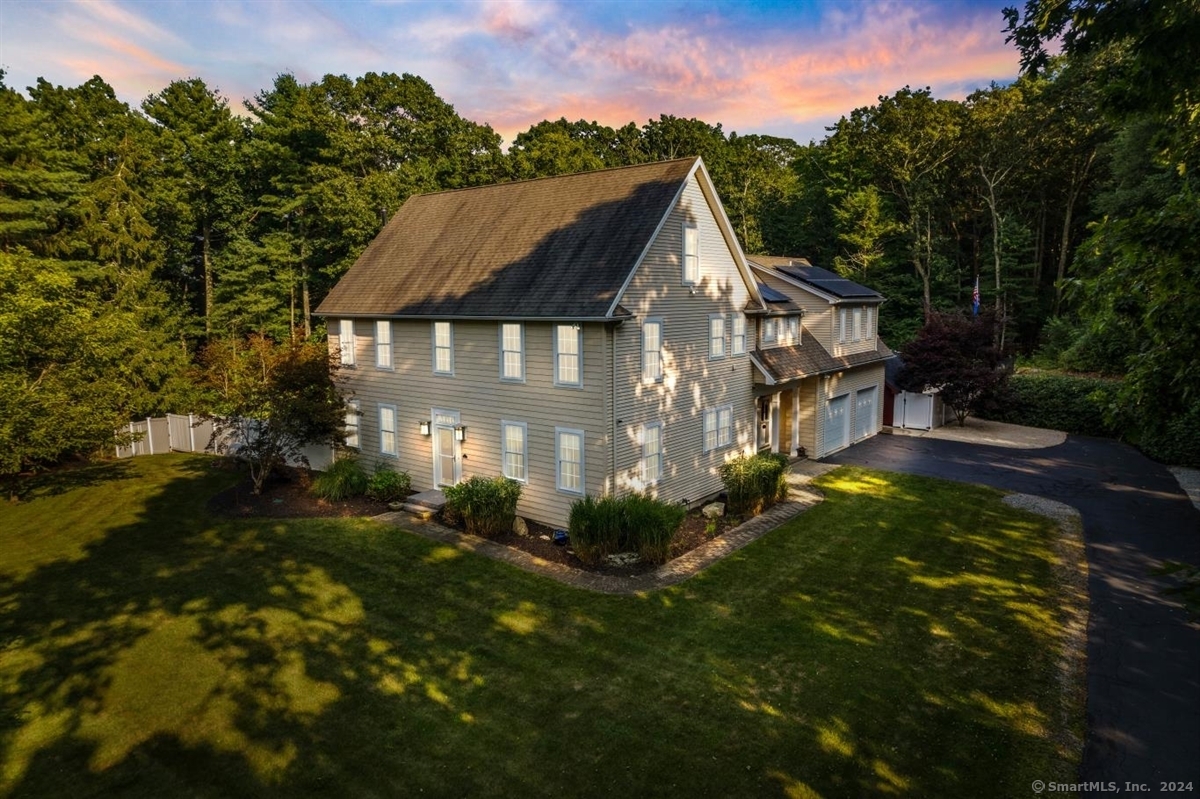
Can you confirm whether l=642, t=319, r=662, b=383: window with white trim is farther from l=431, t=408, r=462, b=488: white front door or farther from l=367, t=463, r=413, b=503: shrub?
l=367, t=463, r=413, b=503: shrub

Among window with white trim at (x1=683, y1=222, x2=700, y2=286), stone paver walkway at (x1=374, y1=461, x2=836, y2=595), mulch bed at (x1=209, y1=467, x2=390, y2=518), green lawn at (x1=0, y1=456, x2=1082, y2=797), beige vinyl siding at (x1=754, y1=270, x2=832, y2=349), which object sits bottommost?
green lawn at (x1=0, y1=456, x2=1082, y2=797)

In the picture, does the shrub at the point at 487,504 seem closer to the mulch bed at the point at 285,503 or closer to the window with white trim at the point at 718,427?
the mulch bed at the point at 285,503

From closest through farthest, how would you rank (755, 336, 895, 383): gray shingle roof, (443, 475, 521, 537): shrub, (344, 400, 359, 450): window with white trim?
(443, 475, 521, 537): shrub
(755, 336, 895, 383): gray shingle roof
(344, 400, 359, 450): window with white trim

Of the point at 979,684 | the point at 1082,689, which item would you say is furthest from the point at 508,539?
the point at 1082,689

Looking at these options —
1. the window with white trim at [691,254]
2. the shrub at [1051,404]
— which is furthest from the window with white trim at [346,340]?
the shrub at [1051,404]

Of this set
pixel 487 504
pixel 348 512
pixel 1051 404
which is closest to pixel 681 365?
pixel 487 504

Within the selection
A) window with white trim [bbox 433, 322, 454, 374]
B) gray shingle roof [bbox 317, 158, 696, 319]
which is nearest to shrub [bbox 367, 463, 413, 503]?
window with white trim [bbox 433, 322, 454, 374]

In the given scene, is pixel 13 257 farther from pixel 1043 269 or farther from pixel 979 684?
pixel 1043 269
